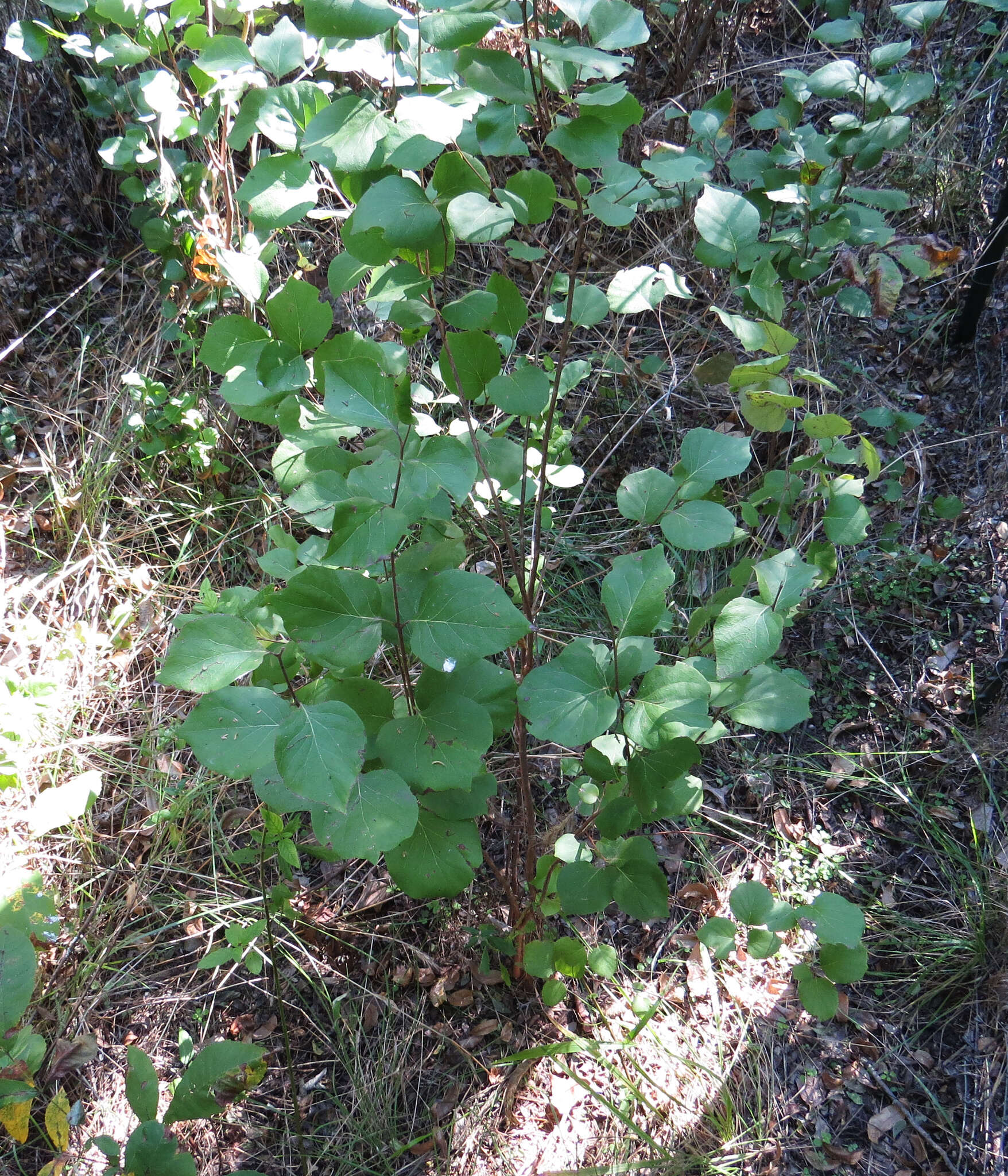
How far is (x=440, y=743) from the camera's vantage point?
1.04 meters

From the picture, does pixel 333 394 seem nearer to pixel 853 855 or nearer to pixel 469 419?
pixel 469 419

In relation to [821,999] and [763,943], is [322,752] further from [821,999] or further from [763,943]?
[821,999]

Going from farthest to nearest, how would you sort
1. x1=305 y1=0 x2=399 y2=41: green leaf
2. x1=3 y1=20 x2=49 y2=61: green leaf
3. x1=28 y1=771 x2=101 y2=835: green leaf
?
x1=3 y1=20 x2=49 y2=61: green leaf < x1=28 y1=771 x2=101 y2=835: green leaf < x1=305 y1=0 x2=399 y2=41: green leaf

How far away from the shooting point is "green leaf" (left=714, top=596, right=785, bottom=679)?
1140 mm

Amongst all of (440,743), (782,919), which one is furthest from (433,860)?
(782,919)

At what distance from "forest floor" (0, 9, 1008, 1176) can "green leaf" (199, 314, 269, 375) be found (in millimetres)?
1192

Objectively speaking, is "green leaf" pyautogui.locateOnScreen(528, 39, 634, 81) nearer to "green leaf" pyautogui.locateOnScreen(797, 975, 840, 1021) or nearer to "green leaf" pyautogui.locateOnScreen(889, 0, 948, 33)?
"green leaf" pyautogui.locateOnScreen(889, 0, 948, 33)

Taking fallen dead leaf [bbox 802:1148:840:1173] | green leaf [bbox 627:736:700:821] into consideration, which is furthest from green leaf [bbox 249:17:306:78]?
fallen dead leaf [bbox 802:1148:840:1173]

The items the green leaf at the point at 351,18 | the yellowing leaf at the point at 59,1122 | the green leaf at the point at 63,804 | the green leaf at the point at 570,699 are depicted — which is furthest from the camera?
the green leaf at the point at 63,804

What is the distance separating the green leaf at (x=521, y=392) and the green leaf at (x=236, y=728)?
1.78 ft

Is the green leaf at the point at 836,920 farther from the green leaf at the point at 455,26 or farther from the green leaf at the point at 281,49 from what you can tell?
the green leaf at the point at 281,49

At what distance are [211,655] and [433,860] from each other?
0.45 metres

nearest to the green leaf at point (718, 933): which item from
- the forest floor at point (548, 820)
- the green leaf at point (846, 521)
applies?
the forest floor at point (548, 820)

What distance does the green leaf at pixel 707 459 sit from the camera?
4.25 feet
